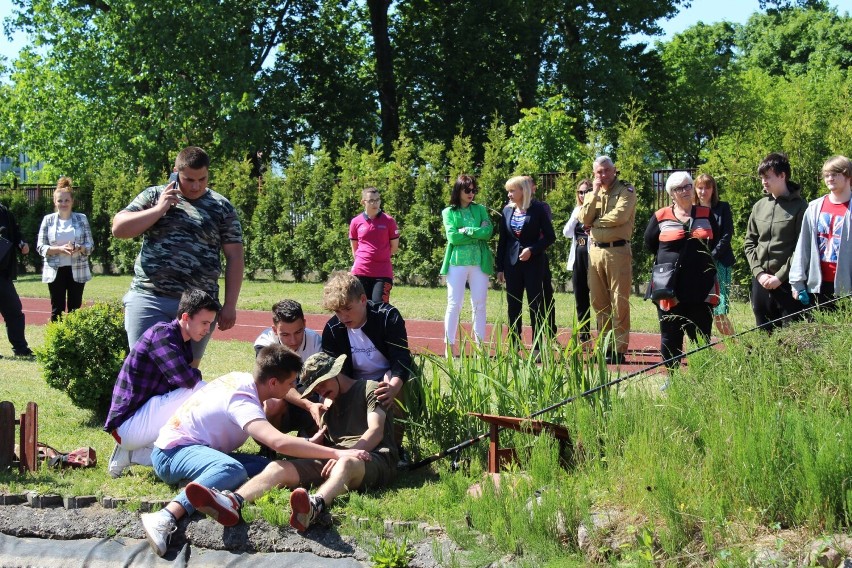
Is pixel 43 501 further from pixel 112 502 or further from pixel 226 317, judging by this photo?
pixel 226 317

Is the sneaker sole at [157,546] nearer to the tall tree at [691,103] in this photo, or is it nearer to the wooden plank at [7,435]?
the wooden plank at [7,435]

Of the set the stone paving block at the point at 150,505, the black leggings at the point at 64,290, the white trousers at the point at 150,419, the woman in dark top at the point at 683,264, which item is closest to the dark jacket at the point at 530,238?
the woman in dark top at the point at 683,264

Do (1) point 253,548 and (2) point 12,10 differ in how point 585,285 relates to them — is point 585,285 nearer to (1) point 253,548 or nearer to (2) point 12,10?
A: (1) point 253,548

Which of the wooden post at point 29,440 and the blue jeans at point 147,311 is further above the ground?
the blue jeans at point 147,311

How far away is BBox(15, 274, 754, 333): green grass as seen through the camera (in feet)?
45.6

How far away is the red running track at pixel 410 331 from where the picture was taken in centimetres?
966

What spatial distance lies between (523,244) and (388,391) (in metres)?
4.41

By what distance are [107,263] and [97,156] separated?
28.4 ft

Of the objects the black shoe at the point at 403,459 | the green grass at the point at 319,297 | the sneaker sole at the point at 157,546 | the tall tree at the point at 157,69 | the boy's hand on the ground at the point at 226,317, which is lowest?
the sneaker sole at the point at 157,546

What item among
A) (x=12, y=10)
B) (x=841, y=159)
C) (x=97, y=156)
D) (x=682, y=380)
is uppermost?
(x=12, y=10)

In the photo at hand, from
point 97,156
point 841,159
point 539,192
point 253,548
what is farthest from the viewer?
point 97,156

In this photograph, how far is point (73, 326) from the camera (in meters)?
7.53

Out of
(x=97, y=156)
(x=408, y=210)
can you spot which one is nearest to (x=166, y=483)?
(x=408, y=210)

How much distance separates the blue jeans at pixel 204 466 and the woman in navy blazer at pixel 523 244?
4722 mm
